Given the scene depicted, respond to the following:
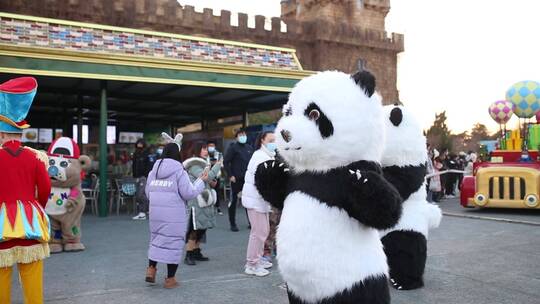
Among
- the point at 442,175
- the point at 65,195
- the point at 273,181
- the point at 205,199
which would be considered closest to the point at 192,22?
the point at 442,175

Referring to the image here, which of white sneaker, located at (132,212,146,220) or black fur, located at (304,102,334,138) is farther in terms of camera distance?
white sneaker, located at (132,212,146,220)

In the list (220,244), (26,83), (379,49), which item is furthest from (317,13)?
(26,83)

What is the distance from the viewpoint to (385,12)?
131ft

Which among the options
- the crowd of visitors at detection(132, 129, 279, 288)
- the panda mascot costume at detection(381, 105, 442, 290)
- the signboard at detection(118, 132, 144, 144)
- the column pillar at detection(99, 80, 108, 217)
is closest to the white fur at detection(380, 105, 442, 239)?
the panda mascot costume at detection(381, 105, 442, 290)

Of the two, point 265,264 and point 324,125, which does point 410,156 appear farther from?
point 265,264

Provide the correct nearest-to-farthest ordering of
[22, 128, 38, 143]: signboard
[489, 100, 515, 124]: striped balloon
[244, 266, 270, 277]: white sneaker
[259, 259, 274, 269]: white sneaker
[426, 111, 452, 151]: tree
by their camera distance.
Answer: [244, 266, 270, 277]: white sneaker < [259, 259, 274, 269]: white sneaker < [489, 100, 515, 124]: striped balloon < [22, 128, 38, 143]: signboard < [426, 111, 452, 151]: tree

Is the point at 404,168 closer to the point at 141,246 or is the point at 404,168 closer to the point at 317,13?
the point at 141,246

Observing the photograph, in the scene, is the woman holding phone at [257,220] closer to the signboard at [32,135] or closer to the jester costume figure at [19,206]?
the jester costume figure at [19,206]

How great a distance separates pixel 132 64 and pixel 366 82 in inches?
324

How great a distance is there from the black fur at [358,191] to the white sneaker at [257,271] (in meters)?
2.68

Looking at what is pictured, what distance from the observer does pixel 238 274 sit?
214 inches

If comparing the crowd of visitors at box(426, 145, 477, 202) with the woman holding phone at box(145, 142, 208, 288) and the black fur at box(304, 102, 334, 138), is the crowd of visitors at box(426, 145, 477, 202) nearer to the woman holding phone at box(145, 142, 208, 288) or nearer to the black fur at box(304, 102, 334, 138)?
the woman holding phone at box(145, 142, 208, 288)

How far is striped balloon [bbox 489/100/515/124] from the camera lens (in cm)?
1476

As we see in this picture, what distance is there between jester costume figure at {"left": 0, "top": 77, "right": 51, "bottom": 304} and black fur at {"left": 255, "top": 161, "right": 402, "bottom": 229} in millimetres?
2178
